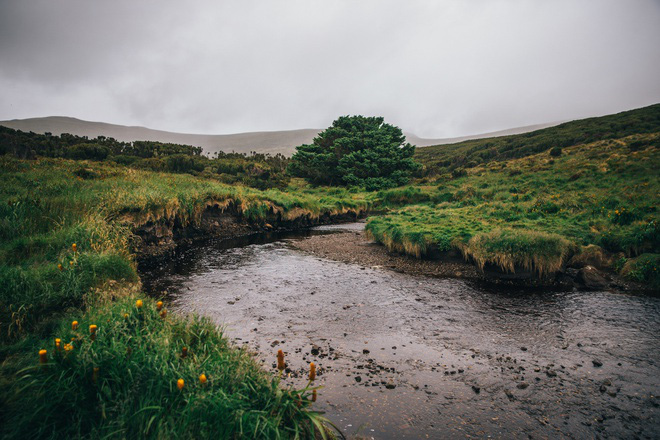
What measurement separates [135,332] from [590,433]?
26.5 ft

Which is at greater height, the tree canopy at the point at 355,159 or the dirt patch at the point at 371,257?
the tree canopy at the point at 355,159

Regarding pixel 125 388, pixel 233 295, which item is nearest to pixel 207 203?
pixel 233 295

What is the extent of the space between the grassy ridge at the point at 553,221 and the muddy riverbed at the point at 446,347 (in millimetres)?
2159

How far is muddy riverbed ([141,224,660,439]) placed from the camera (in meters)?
5.48

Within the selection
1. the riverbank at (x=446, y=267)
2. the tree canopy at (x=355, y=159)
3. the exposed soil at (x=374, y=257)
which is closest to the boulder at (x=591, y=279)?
the riverbank at (x=446, y=267)

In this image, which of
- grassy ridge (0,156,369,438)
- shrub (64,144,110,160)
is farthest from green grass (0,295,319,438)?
shrub (64,144,110,160)

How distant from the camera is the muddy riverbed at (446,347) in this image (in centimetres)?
548

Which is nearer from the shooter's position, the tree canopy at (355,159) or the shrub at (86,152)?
the shrub at (86,152)

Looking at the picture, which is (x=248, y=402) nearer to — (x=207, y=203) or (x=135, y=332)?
(x=135, y=332)

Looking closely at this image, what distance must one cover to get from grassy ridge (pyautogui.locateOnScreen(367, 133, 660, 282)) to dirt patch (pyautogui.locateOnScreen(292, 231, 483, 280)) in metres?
0.71

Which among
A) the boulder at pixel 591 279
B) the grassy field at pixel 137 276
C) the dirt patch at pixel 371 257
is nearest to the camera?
the grassy field at pixel 137 276

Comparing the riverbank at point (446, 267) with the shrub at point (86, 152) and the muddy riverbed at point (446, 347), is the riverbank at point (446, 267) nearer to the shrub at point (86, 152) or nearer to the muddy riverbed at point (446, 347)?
the muddy riverbed at point (446, 347)

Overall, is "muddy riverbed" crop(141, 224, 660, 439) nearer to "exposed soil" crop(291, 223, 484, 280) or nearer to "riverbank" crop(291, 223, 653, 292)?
"riverbank" crop(291, 223, 653, 292)

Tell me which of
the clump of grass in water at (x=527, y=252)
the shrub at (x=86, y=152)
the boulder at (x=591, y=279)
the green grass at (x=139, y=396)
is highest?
the shrub at (x=86, y=152)
